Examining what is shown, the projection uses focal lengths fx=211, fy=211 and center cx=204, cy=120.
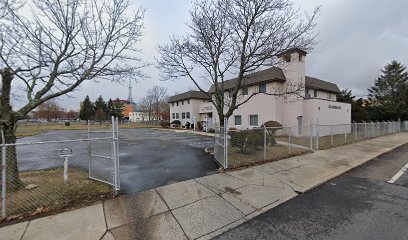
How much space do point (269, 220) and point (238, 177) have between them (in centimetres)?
270

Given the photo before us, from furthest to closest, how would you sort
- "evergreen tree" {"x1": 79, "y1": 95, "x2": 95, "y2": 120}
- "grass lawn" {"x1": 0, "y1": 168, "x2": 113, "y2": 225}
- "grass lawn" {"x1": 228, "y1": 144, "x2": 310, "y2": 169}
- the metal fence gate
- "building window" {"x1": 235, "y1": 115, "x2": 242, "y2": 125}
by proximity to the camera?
1. "evergreen tree" {"x1": 79, "y1": 95, "x2": 95, "y2": 120}
2. "building window" {"x1": 235, "y1": 115, "x2": 242, "y2": 125}
3. "grass lawn" {"x1": 228, "y1": 144, "x2": 310, "y2": 169}
4. the metal fence gate
5. "grass lawn" {"x1": 0, "y1": 168, "x2": 113, "y2": 225}

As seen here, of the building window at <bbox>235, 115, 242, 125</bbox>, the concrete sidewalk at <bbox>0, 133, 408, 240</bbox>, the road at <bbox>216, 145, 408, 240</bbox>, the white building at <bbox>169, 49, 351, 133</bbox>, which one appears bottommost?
the road at <bbox>216, 145, 408, 240</bbox>

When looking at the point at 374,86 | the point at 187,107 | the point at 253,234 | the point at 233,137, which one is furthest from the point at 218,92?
the point at 374,86

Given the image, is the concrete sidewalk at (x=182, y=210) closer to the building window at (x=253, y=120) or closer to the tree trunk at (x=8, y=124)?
the tree trunk at (x=8, y=124)

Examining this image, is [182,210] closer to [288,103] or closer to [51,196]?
[51,196]

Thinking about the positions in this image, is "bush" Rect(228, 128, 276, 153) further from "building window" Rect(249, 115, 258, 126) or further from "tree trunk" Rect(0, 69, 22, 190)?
"building window" Rect(249, 115, 258, 126)

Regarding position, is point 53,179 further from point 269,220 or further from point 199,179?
point 269,220

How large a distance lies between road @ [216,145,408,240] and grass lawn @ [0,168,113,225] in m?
3.49

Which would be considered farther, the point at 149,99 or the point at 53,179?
the point at 149,99

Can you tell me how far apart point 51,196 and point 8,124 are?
237 cm

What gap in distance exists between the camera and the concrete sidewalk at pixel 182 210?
3.82 meters

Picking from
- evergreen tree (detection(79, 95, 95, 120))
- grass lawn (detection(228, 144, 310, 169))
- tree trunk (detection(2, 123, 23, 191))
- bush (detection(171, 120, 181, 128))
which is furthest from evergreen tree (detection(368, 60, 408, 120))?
evergreen tree (detection(79, 95, 95, 120))

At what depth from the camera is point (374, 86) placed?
45.6m

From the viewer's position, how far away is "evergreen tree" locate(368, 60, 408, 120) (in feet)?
127
